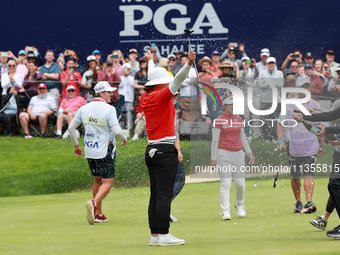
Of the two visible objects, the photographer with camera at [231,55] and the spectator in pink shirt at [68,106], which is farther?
the photographer with camera at [231,55]

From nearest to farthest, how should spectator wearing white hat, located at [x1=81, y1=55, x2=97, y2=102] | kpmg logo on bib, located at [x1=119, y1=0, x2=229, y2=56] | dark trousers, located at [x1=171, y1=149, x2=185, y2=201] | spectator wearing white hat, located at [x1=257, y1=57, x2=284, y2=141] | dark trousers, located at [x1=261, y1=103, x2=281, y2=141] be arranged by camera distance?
dark trousers, located at [x1=171, y1=149, x2=185, y2=201], dark trousers, located at [x1=261, y1=103, x2=281, y2=141], spectator wearing white hat, located at [x1=257, y1=57, x2=284, y2=141], spectator wearing white hat, located at [x1=81, y1=55, x2=97, y2=102], kpmg logo on bib, located at [x1=119, y1=0, x2=229, y2=56]

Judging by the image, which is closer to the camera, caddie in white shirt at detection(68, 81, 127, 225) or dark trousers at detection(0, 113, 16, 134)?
caddie in white shirt at detection(68, 81, 127, 225)

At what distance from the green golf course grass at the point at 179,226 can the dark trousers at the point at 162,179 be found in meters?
0.32

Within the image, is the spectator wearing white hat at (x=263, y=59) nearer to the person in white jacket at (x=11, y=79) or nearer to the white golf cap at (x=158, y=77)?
the person in white jacket at (x=11, y=79)

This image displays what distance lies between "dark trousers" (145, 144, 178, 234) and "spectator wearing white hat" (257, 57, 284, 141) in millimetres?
9070

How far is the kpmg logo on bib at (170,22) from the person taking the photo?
21.9m

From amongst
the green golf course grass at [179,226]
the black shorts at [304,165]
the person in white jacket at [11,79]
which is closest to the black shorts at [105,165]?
the green golf course grass at [179,226]

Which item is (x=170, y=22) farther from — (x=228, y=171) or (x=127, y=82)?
(x=228, y=171)

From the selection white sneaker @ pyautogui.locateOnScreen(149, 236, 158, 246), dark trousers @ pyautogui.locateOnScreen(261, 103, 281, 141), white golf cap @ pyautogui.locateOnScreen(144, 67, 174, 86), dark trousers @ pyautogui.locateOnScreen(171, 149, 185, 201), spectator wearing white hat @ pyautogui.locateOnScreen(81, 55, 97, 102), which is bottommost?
white sneaker @ pyautogui.locateOnScreen(149, 236, 158, 246)

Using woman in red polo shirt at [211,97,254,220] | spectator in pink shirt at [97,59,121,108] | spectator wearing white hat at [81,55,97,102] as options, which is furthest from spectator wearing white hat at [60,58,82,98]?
woman in red polo shirt at [211,97,254,220]

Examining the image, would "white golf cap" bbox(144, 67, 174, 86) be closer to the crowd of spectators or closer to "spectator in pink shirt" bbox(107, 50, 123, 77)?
the crowd of spectators

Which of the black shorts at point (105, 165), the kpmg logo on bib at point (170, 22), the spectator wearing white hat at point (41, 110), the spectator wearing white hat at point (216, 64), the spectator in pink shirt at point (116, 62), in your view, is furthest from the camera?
the kpmg logo on bib at point (170, 22)

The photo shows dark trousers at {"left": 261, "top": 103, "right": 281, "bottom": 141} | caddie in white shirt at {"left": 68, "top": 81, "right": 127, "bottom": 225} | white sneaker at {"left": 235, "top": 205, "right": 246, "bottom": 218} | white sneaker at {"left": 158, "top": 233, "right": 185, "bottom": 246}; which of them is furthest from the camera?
dark trousers at {"left": 261, "top": 103, "right": 281, "bottom": 141}

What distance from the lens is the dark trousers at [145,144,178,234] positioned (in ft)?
28.7
